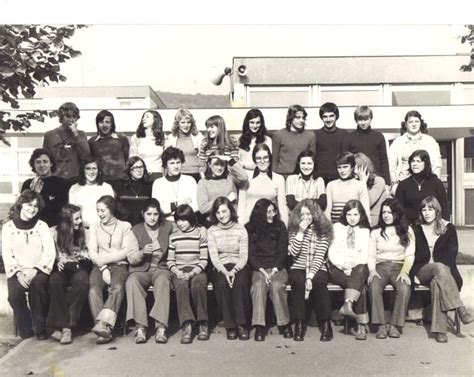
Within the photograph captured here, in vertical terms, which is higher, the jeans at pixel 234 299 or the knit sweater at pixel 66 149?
the knit sweater at pixel 66 149

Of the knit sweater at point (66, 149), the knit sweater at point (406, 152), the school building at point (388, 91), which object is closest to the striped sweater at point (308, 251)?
the knit sweater at point (406, 152)

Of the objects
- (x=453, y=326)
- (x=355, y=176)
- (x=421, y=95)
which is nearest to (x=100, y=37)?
(x=355, y=176)

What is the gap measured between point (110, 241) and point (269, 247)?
1.36 meters

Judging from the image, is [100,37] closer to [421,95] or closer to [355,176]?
[355,176]

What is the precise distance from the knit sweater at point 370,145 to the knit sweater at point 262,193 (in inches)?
31.7

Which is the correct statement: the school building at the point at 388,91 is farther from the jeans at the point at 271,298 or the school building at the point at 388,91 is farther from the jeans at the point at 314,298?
the jeans at the point at 271,298

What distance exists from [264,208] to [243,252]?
425mm

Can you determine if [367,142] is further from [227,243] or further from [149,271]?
[149,271]

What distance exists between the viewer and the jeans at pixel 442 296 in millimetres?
4688

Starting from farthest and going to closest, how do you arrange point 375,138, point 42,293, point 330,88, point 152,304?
point 330,88 < point 375,138 < point 152,304 < point 42,293

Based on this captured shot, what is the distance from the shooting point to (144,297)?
4828mm

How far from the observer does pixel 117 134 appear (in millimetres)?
5859

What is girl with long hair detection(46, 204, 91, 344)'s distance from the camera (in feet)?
15.6

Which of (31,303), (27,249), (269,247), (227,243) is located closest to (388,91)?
(269,247)
